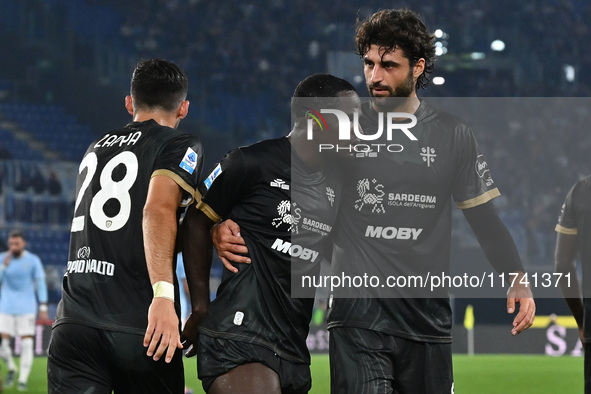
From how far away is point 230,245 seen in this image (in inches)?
154

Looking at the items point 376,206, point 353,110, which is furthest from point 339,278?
point 353,110

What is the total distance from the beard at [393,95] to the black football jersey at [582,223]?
1.32 m

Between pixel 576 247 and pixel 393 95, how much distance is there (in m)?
1.57

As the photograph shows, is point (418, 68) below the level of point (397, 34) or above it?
below

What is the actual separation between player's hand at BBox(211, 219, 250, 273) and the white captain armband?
0.84 feet

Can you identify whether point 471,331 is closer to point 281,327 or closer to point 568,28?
point 568,28

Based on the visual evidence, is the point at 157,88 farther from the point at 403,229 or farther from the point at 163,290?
the point at 403,229

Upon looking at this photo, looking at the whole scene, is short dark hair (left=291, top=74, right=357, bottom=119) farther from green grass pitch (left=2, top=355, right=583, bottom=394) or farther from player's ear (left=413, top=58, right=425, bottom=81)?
green grass pitch (left=2, top=355, right=583, bottom=394)

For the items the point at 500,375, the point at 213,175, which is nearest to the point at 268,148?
the point at 213,175

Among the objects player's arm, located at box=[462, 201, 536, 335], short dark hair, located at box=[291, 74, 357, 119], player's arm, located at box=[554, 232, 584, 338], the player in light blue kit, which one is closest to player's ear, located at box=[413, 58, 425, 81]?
short dark hair, located at box=[291, 74, 357, 119]

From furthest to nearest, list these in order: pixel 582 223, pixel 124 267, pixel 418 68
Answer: pixel 582 223 → pixel 418 68 → pixel 124 267

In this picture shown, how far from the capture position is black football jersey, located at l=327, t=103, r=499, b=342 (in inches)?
166

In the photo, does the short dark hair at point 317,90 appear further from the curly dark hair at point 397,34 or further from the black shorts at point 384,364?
the black shorts at point 384,364

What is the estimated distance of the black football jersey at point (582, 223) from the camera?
4863 millimetres
